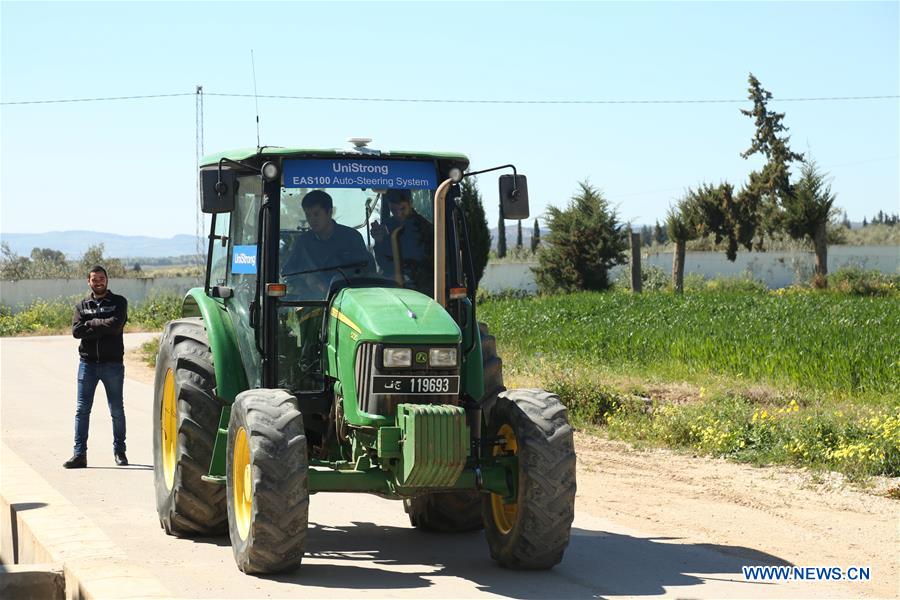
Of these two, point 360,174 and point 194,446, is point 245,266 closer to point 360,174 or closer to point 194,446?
point 360,174

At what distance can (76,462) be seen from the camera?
1238 cm

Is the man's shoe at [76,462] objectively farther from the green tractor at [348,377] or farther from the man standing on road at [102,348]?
the green tractor at [348,377]

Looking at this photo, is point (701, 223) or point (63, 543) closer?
point (63, 543)

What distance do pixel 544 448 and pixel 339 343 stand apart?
1.51 metres

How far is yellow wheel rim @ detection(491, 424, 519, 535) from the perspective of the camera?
322 inches

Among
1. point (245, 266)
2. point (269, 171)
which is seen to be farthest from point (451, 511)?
point (269, 171)

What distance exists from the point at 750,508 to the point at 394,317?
4175mm

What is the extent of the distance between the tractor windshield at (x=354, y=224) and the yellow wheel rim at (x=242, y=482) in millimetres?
1128

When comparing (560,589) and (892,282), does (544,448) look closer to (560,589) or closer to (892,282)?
(560,589)

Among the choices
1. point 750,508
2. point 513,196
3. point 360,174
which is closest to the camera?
point 513,196

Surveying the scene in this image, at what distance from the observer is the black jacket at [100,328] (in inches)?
494

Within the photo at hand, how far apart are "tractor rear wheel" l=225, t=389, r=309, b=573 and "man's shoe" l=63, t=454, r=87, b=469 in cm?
504

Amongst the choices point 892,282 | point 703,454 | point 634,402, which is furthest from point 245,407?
point 892,282

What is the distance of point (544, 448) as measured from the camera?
7.78 m
